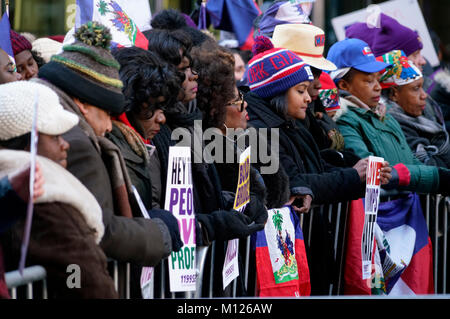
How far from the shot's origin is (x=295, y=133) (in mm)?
6238

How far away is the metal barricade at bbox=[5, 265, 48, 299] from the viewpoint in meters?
3.27

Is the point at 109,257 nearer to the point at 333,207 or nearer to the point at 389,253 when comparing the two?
the point at 333,207

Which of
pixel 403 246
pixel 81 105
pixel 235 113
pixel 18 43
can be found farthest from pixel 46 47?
pixel 403 246

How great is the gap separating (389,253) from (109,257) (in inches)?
137

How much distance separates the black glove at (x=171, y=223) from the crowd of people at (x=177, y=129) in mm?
12

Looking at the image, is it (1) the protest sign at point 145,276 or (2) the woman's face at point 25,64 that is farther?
(2) the woman's face at point 25,64

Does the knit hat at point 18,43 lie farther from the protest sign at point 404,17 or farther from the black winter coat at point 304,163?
the protest sign at point 404,17

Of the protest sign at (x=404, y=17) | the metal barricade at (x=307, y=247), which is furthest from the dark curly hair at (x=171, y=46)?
the protest sign at (x=404, y=17)

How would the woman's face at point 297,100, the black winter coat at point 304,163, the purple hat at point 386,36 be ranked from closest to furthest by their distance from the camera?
the black winter coat at point 304,163 < the woman's face at point 297,100 < the purple hat at point 386,36

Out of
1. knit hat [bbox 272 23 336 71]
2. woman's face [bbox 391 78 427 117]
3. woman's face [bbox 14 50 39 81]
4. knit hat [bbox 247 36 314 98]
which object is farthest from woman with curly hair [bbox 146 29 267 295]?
woman's face [bbox 391 78 427 117]

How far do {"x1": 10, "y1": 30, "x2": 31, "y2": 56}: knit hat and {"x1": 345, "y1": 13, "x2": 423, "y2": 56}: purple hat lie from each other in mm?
4045

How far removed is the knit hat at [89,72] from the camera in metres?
3.87
